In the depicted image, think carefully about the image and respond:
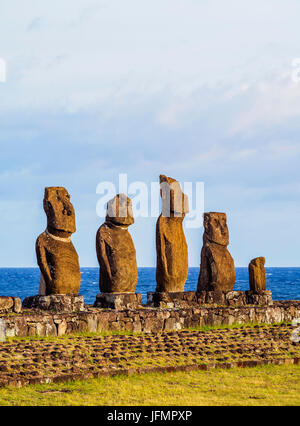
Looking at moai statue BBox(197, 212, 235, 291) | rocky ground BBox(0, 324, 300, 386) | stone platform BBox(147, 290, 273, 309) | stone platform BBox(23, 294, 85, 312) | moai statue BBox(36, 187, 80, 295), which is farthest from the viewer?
moai statue BBox(197, 212, 235, 291)

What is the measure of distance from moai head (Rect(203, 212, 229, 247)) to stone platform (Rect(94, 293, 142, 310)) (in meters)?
3.40

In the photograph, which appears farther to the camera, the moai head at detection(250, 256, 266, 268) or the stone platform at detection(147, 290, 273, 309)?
the moai head at detection(250, 256, 266, 268)

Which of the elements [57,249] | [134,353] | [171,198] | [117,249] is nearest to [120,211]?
[117,249]

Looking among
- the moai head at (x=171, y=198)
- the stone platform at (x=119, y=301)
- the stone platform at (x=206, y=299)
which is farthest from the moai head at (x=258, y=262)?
the stone platform at (x=119, y=301)

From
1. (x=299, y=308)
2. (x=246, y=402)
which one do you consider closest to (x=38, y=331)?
(x=246, y=402)

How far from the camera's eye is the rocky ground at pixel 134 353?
1183 centimetres

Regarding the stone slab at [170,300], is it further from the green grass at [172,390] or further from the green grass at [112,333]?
the green grass at [172,390]

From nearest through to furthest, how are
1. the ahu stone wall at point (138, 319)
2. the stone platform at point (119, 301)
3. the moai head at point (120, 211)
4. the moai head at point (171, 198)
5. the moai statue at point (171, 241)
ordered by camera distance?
the ahu stone wall at point (138, 319) → the stone platform at point (119, 301) → the moai head at point (120, 211) → the moai statue at point (171, 241) → the moai head at point (171, 198)

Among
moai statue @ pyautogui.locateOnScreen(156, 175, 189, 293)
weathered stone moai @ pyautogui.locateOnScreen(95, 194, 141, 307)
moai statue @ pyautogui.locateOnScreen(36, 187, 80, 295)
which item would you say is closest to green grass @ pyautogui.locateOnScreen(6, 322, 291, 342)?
weathered stone moai @ pyautogui.locateOnScreen(95, 194, 141, 307)

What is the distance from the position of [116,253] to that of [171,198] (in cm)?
236

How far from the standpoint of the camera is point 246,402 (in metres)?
10.3

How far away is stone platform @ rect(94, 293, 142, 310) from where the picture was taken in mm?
16969

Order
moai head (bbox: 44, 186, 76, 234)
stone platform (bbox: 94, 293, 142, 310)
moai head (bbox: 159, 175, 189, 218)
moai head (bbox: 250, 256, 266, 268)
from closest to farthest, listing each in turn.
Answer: moai head (bbox: 44, 186, 76, 234) < stone platform (bbox: 94, 293, 142, 310) < moai head (bbox: 159, 175, 189, 218) < moai head (bbox: 250, 256, 266, 268)

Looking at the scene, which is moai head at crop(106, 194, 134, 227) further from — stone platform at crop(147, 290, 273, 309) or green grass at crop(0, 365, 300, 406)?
green grass at crop(0, 365, 300, 406)
